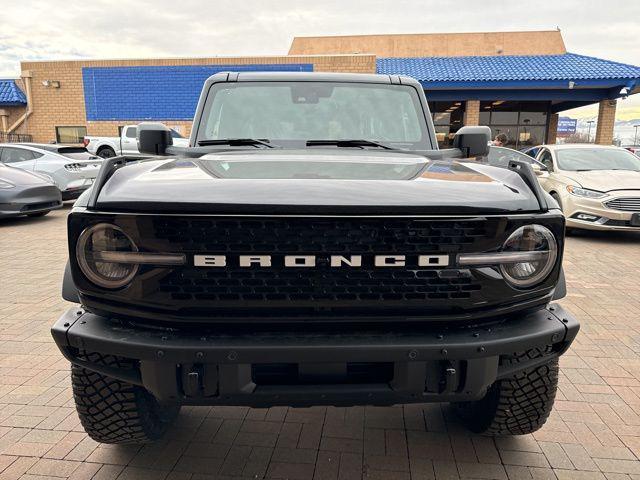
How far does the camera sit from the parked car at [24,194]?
9562 millimetres

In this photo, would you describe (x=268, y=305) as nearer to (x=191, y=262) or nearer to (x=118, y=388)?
(x=191, y=262)

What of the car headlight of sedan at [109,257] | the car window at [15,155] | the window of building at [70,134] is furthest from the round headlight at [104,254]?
the window of building at [70,134]

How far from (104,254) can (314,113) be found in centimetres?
193

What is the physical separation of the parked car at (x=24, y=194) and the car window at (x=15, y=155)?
2069 millimetres

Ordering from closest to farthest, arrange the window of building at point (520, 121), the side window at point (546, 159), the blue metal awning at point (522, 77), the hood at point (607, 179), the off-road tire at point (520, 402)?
1. the off-road tire at point (520, 402)
2. the hood at point (607, 179)
3. the side window at point (546, 159)
4. the blue metal awning at point (522, 77)
5. the window of building at point (520, 121)

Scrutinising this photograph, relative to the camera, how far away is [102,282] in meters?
1.83

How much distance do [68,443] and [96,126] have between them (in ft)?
83.1

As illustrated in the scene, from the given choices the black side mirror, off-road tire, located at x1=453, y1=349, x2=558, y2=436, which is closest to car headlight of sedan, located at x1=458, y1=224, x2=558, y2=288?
off-road tire, located at x1=453, y1=349, x2=558, y2=436

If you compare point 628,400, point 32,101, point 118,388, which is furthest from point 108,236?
point 32,101

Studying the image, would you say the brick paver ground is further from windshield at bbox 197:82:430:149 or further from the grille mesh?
windshield at bbox 197:82:430:149

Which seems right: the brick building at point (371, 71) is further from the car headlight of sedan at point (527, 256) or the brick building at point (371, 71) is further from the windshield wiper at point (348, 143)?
the car headlight of sedan at point (527, 256)

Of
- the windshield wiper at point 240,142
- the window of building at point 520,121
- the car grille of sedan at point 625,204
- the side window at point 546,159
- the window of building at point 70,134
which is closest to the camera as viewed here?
the windshield wiper at point 240,142

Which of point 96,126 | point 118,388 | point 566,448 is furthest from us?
point 96,126

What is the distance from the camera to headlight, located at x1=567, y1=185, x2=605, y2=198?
816cm
